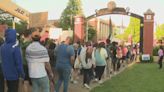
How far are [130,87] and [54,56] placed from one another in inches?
172

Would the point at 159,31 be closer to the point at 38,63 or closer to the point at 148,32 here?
the point at 148,32

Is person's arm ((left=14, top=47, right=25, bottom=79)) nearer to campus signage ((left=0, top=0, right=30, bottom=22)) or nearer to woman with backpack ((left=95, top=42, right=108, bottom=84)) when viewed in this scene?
campus signage ((left=0, top=0, right=30, bottom=22))

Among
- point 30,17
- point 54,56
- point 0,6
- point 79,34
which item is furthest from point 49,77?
point 79,34

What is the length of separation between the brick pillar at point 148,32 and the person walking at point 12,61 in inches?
1278

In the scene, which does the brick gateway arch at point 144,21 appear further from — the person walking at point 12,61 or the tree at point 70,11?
the tree at point 70,11

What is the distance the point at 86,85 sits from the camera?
16859 millimetres

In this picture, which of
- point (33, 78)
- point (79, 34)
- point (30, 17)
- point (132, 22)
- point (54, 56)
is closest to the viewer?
point (33, 78)

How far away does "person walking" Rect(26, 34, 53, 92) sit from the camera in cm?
1010

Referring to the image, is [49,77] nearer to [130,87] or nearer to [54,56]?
[54,56]

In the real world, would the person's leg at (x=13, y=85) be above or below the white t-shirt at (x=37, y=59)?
below

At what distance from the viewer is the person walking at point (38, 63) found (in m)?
10.1

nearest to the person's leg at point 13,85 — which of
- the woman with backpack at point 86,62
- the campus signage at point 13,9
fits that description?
the campus signage at point 13,9

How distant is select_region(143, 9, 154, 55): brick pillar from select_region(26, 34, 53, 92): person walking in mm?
31796

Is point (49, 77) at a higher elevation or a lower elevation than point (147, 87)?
higher
